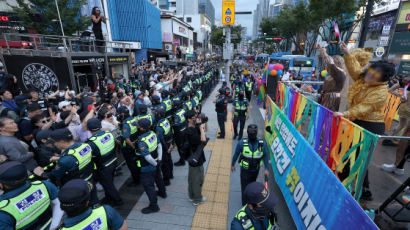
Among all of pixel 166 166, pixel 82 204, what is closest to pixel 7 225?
pixel 82 204

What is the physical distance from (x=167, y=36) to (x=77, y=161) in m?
43.8

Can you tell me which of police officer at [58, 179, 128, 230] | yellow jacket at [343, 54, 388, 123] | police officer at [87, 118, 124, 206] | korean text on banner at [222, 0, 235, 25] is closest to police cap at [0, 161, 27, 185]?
police officer at [58, 179, 128, 230]

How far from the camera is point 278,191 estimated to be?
464cm

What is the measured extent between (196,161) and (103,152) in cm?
176

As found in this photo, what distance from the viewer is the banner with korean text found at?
2.18m

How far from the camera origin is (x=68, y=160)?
297 cm

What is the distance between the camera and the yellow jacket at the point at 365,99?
3.26 m

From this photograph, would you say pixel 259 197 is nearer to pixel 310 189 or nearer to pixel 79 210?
pixel 310 189

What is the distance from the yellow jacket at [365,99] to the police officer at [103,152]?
4.28 meters

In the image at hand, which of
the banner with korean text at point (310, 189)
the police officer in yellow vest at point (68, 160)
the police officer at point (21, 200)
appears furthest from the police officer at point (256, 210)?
the police officer in yellow vest at point (68, 160)

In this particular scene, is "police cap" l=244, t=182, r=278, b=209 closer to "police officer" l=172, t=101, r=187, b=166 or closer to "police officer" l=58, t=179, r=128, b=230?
"police officer" l=58, t=179, r=128, b=230

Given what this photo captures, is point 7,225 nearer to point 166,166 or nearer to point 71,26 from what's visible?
point 166,166

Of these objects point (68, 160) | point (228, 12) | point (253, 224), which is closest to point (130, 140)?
point (68, 160)

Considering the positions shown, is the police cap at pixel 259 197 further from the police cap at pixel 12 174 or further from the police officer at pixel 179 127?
the police officer at pixel 179 127
